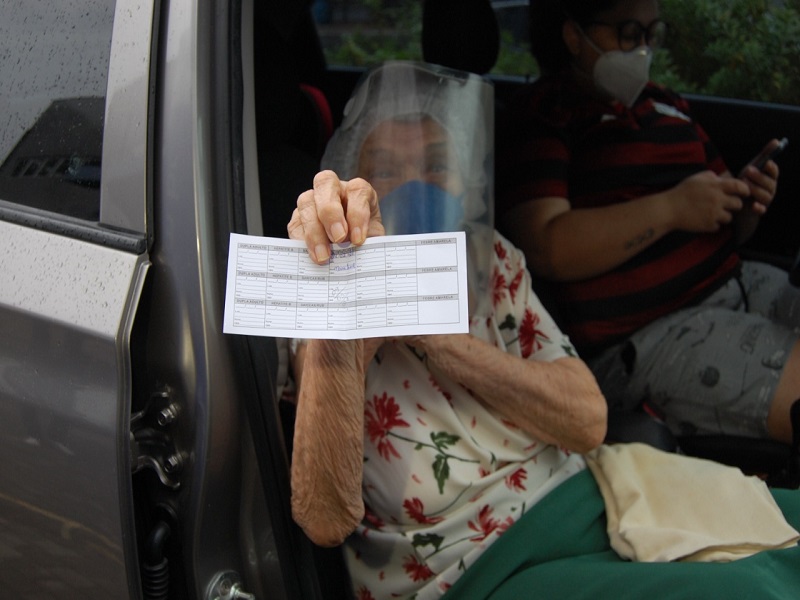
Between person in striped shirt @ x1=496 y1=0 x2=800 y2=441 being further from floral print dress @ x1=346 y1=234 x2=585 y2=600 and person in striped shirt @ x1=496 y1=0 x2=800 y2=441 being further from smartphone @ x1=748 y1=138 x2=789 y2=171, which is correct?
floral print dress @ x1=346 y1=234 x2=585 y2=600

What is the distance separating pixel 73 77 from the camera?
1268 millimetres

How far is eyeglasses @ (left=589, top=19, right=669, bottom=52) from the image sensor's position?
7.39 feet

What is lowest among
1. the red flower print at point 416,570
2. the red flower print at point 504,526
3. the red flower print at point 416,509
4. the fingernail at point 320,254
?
the red flower print at point 416,570

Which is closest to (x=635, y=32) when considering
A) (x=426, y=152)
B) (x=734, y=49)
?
(x=734, y=49)

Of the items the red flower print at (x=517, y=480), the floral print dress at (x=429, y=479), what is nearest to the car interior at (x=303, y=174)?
the floral print dress at (x=429, y=479)

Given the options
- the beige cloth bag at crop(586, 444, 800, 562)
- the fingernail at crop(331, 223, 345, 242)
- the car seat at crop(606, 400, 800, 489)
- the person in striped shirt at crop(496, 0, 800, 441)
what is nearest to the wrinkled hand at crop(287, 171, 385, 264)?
the fingernail at crop(331, 223, 345, 242)

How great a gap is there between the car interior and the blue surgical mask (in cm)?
22

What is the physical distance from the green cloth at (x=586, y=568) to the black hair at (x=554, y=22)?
4.11ft

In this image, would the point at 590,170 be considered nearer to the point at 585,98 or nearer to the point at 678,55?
the point at 585,98

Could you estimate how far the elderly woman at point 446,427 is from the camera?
58.3 inches

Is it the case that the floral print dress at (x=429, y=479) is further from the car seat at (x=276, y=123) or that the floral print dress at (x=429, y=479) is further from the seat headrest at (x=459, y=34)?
the seat headrest at (x=459, y=34)

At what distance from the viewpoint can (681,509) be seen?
1.56m

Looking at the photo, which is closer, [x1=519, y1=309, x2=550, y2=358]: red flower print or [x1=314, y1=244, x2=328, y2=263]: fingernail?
[x1=314, y1=244, x2=328, y2=263]: fingernail

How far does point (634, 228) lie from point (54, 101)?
144 cm
